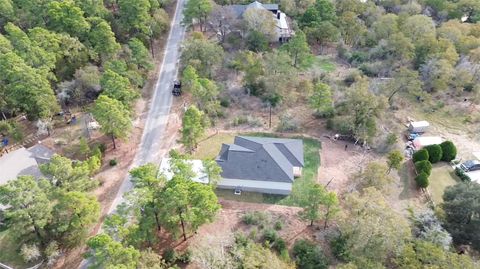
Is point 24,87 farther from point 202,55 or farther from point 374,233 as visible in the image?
point 374,233

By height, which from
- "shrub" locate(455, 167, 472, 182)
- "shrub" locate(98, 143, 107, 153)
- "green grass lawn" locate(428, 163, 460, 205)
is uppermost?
"shrub" locate(98, 143, 107, 153)

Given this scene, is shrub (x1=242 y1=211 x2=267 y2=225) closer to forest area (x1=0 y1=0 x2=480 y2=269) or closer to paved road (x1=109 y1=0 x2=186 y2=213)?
forest area (x1=0 y1=0 x2=480 y2=269)

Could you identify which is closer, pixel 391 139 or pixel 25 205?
pixel 25 205

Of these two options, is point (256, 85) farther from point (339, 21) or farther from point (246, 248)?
point (246, 248)

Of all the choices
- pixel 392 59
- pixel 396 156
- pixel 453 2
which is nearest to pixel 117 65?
pixel 396 156

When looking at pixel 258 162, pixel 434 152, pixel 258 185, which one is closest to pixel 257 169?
pixel 258 162

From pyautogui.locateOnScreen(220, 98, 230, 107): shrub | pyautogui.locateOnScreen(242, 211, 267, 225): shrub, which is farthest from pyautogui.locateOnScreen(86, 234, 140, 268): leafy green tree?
pyautogui.locateOnScreen(220, 98, 230, 107): shrub

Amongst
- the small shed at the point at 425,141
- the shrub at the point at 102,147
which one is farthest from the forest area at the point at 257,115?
the small shed at the point at 425,141

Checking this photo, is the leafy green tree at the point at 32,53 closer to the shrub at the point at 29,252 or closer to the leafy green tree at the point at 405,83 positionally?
the shrub at the point at 29,252
